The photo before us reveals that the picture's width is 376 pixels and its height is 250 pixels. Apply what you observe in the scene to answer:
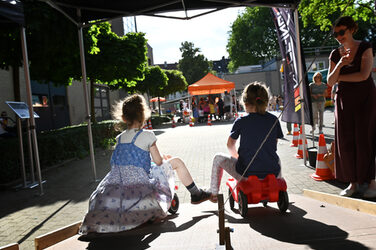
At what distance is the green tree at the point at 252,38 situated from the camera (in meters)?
51.3

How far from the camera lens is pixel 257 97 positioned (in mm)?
3367

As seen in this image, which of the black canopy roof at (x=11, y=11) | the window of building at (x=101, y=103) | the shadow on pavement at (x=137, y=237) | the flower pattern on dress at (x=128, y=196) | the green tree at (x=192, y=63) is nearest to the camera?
the shadow on pavement at (x=137, y=237)

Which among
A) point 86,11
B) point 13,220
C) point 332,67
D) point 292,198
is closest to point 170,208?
point 292,198

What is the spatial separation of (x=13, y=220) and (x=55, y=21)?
166 inches

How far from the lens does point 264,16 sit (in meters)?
51.4

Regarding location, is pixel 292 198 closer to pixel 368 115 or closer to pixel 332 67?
pixel 368 115

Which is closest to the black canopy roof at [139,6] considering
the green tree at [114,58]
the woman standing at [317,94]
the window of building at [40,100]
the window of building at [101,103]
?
the woman standing at [317,94]

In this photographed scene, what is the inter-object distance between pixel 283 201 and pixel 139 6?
421 centimetres

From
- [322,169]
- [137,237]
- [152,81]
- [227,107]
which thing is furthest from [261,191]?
[152,81]

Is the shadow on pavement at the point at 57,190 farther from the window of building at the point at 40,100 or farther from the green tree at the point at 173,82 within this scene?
the green tree at the point at 173,82

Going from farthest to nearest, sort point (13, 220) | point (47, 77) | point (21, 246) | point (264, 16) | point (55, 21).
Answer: point (264, 16), point (47, 77), point (55, 21), point (13, 220), point (21, 246)

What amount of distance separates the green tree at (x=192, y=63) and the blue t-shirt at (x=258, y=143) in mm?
53712

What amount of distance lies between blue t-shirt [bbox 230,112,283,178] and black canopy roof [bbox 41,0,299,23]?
2934 millimetres

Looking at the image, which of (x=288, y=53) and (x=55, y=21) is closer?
(x=288, y=53)
